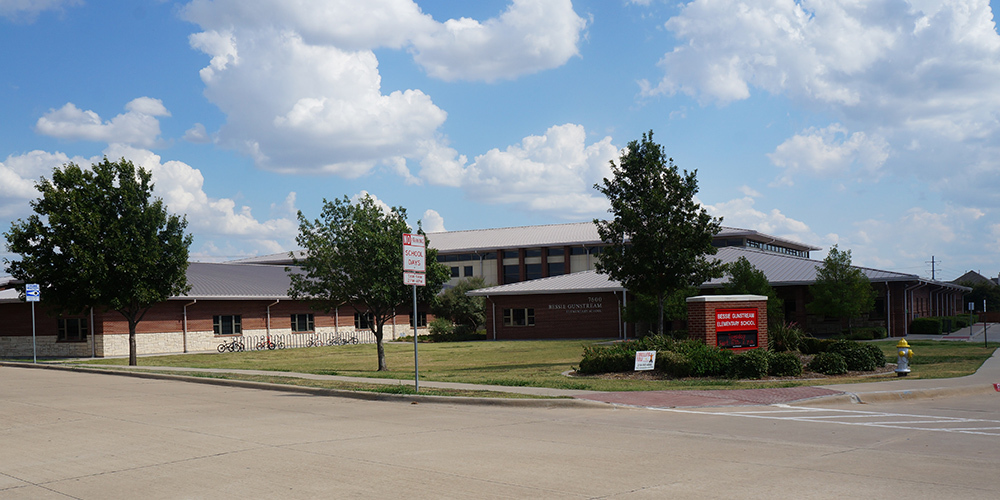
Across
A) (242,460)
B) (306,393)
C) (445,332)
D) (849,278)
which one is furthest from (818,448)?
(445,332)

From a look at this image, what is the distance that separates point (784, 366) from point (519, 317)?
106ft

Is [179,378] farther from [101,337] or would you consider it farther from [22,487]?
[101,337]

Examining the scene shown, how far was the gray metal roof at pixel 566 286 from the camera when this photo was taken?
154ft

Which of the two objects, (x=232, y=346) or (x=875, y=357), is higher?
(x=875, y=357)

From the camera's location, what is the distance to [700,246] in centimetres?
2447

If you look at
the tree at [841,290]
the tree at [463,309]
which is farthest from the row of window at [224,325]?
the tree at [841,290]

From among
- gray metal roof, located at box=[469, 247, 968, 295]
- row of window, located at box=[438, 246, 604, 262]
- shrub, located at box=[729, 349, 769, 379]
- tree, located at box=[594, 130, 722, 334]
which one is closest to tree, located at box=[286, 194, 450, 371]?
tree, located at box=[594, 130, 722, 334]

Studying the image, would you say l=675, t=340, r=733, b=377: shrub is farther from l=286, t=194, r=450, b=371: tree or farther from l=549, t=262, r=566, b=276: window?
l=549, t=262, r=566, b=276: window

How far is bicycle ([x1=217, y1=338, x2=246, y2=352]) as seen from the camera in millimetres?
42156

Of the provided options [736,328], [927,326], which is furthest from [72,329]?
[927,326]

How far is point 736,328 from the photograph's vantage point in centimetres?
2042

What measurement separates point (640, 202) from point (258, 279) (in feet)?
107

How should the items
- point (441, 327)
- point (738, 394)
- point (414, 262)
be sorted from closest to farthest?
point (738, 394) → point (414, 262) → point (441, 327)

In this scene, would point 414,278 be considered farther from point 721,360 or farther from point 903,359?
point 903,359
